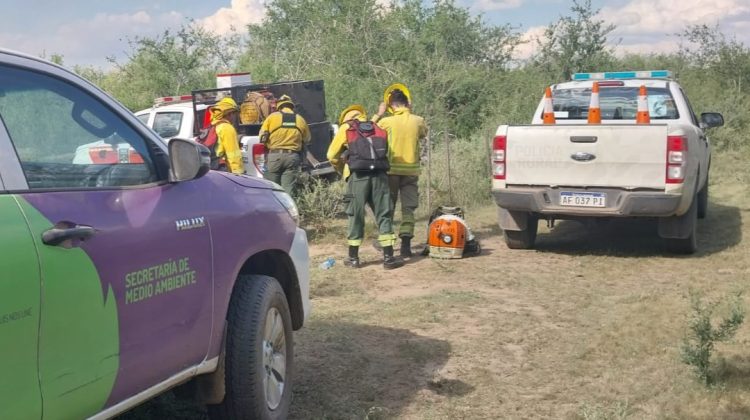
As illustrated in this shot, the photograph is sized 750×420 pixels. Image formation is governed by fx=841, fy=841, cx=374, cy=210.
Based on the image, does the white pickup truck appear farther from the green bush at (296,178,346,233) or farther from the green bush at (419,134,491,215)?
the green bush at (419,134,491,215)

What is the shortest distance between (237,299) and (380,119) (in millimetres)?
5593

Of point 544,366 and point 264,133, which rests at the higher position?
point 264,133

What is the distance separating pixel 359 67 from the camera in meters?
22.2

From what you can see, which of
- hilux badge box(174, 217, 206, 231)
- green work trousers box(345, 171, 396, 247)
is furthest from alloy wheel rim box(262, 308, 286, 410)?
green work trousers box(345, 171, 396, 247)

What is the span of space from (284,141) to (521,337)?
16.5 ft

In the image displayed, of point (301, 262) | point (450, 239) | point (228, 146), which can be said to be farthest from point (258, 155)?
point (301, 262)

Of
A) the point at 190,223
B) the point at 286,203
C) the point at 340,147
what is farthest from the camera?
the point at 340,147

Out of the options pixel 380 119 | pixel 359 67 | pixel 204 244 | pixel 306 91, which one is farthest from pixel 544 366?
pixel 359 67

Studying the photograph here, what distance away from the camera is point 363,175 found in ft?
28.0

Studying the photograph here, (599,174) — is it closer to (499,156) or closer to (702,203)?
(499,156)

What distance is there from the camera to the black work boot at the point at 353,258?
343 inches

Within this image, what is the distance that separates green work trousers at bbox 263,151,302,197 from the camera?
10.3 m

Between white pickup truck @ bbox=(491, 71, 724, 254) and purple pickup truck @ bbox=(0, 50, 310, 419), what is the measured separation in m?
4.81

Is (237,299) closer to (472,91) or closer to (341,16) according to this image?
(472,91)
